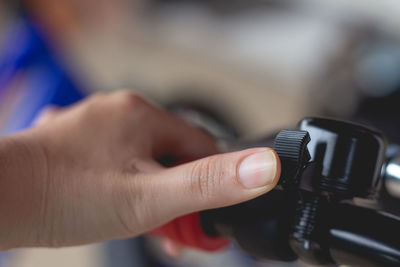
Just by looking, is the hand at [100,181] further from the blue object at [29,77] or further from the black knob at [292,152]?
the blue object at [29,77]

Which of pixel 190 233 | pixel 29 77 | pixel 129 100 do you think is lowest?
pixel 29 77

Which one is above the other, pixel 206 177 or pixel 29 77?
pixel 206 177

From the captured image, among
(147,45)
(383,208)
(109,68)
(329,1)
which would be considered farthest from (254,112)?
(383,208)

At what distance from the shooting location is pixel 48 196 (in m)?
0.40

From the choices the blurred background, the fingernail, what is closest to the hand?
the fingernail

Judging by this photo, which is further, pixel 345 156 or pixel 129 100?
pixel 129 100

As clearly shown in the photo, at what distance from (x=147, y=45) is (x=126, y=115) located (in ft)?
3.81

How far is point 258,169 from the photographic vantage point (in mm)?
329

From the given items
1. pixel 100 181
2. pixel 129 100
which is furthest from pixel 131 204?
pixel 129 100

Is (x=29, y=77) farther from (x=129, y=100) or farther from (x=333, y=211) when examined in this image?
(x=333, y=211)

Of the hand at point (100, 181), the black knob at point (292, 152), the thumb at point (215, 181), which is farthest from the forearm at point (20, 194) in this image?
the black knob at point (292, 152)

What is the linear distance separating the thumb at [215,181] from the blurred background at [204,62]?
0.68 m

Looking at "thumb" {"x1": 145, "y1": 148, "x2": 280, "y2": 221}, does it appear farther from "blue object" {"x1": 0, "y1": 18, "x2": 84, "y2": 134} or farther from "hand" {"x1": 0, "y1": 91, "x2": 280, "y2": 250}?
"blue object" {"x1": 0, "y1": 18, "x2": 84, "y2": 134}

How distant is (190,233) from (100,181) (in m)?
0.10
